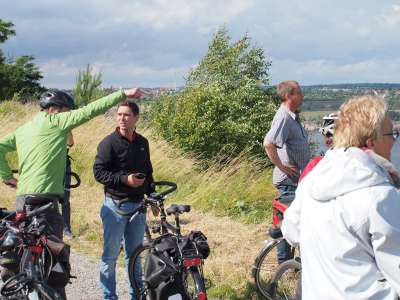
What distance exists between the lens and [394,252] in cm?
229

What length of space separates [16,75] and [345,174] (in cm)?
4099

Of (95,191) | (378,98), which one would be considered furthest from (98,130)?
(378,98)

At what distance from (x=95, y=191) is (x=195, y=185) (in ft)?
6.88

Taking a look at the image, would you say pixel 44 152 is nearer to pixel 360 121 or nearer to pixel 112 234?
pixel 112 234

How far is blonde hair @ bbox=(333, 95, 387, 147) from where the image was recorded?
246 centimetres

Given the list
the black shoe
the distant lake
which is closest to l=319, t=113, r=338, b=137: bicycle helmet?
the distant lake

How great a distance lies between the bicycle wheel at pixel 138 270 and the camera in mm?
5189

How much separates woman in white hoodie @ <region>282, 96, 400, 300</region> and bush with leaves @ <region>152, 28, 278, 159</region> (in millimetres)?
13554

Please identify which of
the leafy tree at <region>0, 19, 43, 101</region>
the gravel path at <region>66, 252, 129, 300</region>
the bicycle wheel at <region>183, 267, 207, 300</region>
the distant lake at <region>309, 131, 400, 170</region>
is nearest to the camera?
the distant lake at <region>309, 131, 400, 170</region>

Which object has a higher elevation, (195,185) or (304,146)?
(304,146)

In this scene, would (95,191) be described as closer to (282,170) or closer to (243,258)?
(243,258)

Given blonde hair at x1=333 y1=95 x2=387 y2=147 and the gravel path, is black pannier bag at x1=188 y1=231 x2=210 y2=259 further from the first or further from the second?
blonde hair at x1=333 y1=95 x2=387 y2=147

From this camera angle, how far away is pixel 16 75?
1615 inches

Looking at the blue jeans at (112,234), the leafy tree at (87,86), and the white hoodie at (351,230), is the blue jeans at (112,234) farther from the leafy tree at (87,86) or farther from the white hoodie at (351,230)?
the leafy tree at (87,86)
